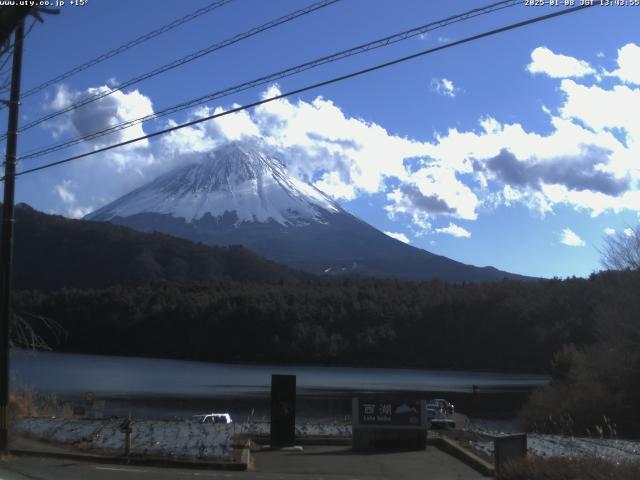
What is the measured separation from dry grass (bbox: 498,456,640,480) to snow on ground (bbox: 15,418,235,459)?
6403 mm

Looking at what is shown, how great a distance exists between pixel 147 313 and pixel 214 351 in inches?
522

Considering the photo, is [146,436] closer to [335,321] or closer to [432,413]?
[432,413]

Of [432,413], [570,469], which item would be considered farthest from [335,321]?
[570,469]

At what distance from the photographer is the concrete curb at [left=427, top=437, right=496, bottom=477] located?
50.5ft

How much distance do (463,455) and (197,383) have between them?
67.3 m

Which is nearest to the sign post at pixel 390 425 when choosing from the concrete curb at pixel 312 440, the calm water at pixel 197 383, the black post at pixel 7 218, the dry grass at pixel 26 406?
the concrete curb at pixel 312 440

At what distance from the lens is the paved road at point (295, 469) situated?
1478cm

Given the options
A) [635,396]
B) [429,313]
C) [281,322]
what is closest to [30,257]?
[281,322]

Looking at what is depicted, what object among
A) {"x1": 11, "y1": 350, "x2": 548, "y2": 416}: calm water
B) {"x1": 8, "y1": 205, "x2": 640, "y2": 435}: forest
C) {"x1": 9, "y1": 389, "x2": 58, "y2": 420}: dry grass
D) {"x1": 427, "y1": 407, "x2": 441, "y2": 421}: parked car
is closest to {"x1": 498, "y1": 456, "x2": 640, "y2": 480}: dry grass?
{"x1": 9, "y1": 389, "x2": 58, "y2": 420}: dry grass

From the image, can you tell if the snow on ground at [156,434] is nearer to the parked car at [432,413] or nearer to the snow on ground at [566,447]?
the snow on ground at [566,447]

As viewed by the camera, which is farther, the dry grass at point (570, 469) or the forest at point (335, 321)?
the forest at point (335, 321)

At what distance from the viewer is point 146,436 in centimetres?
2023

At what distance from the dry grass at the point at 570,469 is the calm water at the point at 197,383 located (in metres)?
38.1

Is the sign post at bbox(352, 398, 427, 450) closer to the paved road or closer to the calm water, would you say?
the paved road
